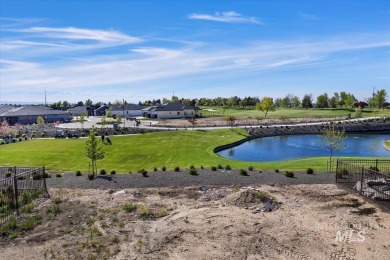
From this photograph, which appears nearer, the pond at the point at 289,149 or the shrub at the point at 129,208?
the shrub at the point at 129,208

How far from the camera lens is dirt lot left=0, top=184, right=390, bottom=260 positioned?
12969 mm

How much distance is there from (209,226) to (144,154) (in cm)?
2846

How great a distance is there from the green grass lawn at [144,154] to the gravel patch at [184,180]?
468 centimetres

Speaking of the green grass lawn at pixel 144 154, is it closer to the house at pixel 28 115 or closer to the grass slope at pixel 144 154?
the grass slope at pixel 144 154

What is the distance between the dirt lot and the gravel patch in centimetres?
189

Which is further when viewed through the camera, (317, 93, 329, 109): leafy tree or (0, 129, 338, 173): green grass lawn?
(317, 93, 329, 109): leafy tree

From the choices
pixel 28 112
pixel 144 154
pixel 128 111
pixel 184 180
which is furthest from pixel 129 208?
pixel 128 111

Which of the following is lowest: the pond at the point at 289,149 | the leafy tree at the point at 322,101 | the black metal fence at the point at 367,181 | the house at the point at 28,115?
the pond at the point at 289,149

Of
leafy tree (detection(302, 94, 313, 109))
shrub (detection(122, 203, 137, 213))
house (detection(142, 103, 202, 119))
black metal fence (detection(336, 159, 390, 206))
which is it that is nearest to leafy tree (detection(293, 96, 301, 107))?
leafy tree (detection(302, 94, 313, 109))

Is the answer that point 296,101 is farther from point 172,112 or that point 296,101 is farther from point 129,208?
point 129,208

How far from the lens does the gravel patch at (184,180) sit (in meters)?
23.1

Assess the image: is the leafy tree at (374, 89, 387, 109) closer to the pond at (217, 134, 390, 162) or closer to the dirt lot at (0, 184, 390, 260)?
the pond at (217, 134, 390, 162)

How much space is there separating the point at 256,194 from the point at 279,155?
2845 cm

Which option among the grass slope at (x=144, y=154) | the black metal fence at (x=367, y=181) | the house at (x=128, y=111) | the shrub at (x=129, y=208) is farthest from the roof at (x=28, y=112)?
the black metal fence at (x=367, y=181)
